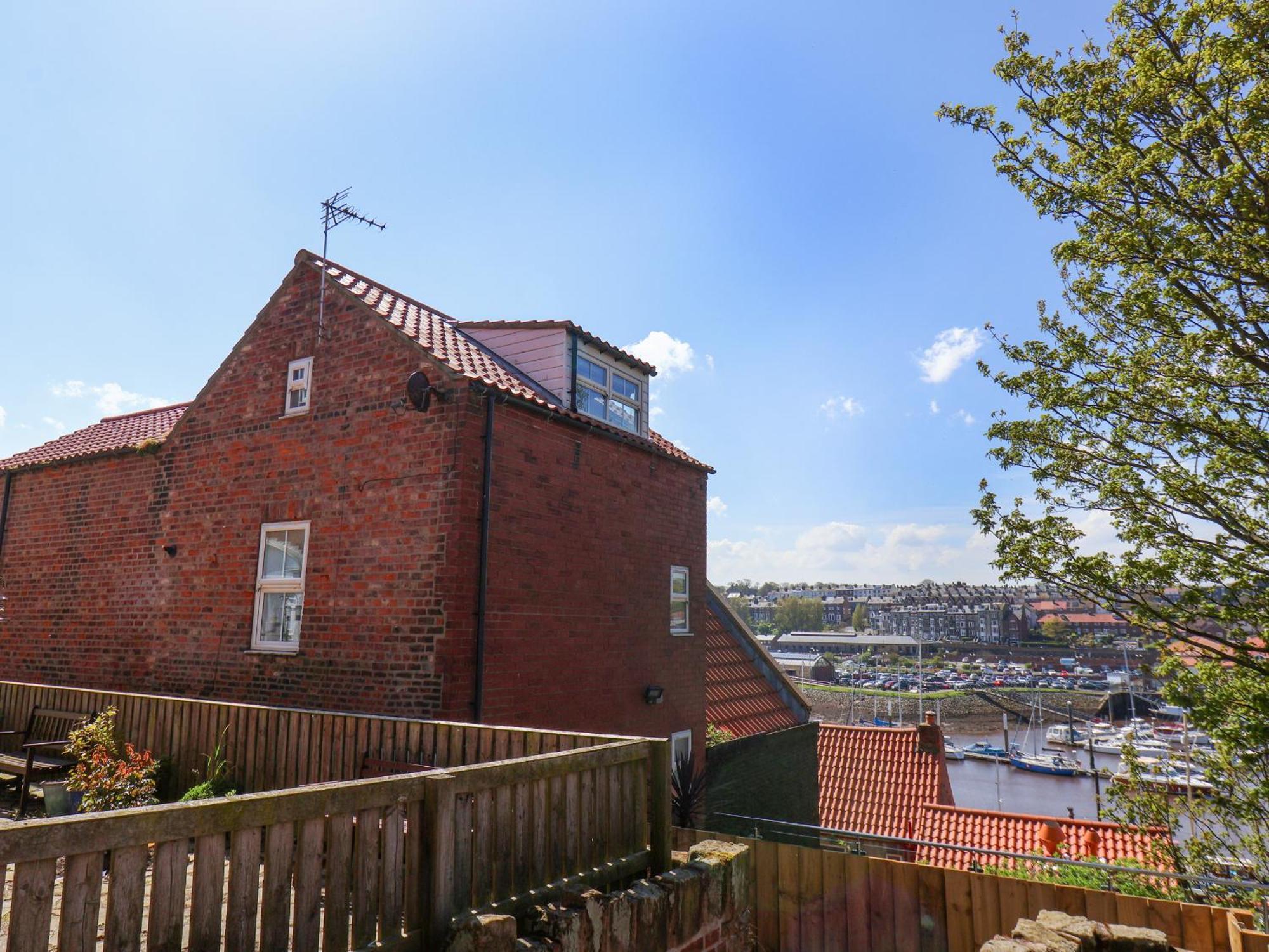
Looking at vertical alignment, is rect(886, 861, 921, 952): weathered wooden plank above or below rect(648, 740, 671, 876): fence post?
below

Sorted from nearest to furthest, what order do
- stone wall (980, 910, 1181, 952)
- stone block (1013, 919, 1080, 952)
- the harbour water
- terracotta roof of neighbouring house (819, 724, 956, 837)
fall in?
stone block (1013, 919, 1080, 952), stone wall (980, 910, 1181, 952), terracotta roof of neighbouring house (819, 724, 956, 837), the harbour water

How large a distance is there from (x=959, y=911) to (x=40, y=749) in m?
10.1

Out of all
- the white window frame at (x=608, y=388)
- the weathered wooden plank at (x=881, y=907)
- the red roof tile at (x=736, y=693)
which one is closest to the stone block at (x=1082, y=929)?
the weathered wooden plank at (x=881, y=907)

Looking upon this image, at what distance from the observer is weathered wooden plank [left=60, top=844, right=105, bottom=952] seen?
109 inches

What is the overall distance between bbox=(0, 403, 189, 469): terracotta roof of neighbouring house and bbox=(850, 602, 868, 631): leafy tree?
586ft

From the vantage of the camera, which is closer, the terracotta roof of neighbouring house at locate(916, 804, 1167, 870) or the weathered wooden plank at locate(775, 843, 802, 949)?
the weathered wooden plank at locate(775, 843, 802, 949)

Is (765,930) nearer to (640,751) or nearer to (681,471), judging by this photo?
(640,751)

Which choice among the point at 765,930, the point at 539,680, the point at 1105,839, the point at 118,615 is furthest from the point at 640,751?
the point at 1105,839

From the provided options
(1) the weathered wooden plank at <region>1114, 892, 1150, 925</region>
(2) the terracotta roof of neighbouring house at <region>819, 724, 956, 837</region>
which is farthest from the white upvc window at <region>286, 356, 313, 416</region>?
(2) the terracotta roof of neighbouring house at <region>819, 724, 956, 837</region>

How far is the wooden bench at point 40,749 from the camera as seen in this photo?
7.86 metres

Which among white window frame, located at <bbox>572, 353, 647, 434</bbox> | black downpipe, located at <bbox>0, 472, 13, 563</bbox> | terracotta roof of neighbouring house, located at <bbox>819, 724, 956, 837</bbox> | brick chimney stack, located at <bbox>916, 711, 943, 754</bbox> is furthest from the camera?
brick chimney stack, located at <bbox>916, 711, 943, 754</bbox>

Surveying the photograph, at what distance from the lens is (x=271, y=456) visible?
10.8m

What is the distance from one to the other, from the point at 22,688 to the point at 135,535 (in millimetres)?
2859

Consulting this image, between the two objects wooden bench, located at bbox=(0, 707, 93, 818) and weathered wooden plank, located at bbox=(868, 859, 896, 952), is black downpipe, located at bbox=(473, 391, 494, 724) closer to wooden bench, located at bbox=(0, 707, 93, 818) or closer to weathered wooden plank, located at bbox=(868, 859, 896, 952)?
wooden bench, located at bbox=(0, 707, 93, 818)
